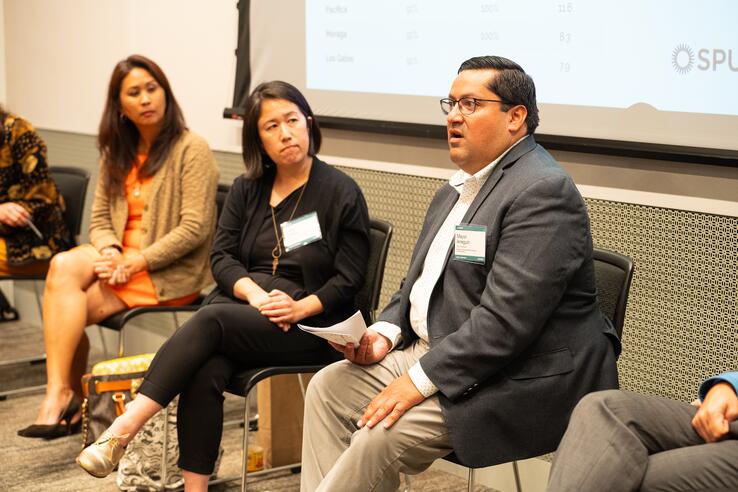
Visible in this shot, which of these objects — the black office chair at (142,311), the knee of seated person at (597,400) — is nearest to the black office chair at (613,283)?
the knee of seated person at (597,400)

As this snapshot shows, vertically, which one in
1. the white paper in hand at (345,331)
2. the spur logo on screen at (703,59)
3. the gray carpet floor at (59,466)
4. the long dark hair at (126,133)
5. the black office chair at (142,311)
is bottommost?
the gray carpet floor at (59,466)

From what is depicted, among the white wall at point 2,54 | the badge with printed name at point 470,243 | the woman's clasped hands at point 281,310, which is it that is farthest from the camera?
the white wall at point 2,54

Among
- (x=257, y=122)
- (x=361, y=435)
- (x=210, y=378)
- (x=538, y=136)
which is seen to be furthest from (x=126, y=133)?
(x=361, y=435)

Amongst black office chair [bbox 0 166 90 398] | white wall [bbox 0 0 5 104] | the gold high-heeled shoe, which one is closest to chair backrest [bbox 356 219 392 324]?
the gold high-heeled shoe

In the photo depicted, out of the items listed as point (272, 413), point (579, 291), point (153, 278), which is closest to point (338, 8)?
point (153, 278)

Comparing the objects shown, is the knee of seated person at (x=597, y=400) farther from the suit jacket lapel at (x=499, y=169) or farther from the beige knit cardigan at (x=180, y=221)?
the beige knit cardigan at (x=180, y=221)

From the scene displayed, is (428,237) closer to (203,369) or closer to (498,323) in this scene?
(498,323)

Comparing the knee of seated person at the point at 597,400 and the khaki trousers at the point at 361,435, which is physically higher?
the knee of seated person at the point at 597,400

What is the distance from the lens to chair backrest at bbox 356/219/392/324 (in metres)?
3.00

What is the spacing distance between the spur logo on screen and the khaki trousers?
40.1 inches

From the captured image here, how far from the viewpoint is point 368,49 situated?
138 inches

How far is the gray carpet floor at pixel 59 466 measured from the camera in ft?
10.8

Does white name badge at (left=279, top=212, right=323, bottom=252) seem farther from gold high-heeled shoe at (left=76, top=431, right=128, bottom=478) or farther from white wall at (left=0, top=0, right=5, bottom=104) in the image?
white wall at (left=0, top=0, right=5, bottom=104)

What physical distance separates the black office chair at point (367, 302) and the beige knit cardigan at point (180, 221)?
2.85 feet
